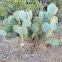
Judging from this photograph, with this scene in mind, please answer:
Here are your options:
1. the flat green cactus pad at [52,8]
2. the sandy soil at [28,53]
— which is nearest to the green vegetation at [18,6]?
the flat green cactus pad at [52,8]

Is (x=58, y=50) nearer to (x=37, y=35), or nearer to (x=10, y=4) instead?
(x=37, y=35)

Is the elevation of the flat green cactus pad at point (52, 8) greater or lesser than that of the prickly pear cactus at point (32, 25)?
greater

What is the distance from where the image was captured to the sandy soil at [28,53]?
2.54 metres

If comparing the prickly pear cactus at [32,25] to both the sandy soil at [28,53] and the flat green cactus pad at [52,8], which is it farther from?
the sandy soil at [28,53]

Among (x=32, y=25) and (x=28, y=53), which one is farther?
(x=28, y=53)

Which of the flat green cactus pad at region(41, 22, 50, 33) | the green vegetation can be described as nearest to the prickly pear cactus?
the flat green cactus pad at region(41, 22, 50, 33)

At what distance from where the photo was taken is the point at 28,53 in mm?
Result: 2748

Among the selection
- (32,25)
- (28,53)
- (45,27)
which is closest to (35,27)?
(32,25)

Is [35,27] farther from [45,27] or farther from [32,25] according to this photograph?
[45,27]

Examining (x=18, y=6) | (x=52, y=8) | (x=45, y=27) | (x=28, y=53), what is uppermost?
(x=18, y=6)

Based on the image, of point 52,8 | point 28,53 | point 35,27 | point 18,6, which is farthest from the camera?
point 18,6

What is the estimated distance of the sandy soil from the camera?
8.32ft

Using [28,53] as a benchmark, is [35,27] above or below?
above

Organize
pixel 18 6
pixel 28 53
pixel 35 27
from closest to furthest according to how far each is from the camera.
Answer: pixel 35 27 → pixel 28 53 → pixel 18 6
